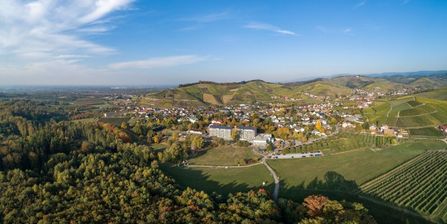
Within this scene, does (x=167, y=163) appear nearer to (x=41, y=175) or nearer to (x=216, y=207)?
(x=41, y=175)

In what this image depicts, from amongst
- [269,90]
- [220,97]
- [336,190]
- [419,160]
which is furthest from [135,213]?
[269,90]

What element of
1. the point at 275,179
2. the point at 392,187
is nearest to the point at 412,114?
the point at 392,187

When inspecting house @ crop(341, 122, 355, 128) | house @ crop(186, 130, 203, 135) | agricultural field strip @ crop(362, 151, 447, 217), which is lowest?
agricultural field strip @ crop(362, 151, 447, 217)

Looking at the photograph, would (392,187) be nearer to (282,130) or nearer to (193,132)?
(282,130)

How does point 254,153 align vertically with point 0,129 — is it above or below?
below

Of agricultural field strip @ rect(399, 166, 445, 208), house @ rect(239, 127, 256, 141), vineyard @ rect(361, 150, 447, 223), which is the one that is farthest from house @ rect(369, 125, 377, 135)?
agricultural field strip @ rect(399, 166, 445, 208)

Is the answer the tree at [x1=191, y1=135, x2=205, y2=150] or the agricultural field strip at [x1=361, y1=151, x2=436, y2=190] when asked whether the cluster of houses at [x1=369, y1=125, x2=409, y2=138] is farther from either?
the tree at [x1=191, y1=135, x2=205, y2=150]

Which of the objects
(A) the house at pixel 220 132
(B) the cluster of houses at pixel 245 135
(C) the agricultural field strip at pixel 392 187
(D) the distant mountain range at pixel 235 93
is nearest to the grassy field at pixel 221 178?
(C) the agricultural field strip at pixel 392 187

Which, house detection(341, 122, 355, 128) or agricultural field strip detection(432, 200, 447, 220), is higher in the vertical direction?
house detection(341, 122, 355, 128)
